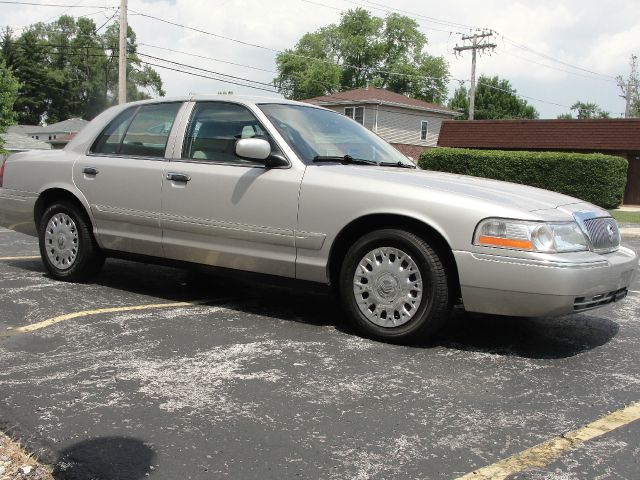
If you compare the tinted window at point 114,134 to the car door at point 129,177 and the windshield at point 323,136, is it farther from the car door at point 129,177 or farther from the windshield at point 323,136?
the windshield at point 323,136

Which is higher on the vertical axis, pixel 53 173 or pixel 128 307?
pixel 53 173

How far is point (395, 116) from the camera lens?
4566cm

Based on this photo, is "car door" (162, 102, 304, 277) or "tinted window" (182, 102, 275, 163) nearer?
"car door" (162, 102, 304, 277)

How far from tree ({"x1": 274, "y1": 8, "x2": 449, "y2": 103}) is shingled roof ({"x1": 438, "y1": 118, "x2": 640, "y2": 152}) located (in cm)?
4009

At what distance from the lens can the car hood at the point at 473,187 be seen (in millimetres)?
4402

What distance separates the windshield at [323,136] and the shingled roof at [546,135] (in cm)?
2770

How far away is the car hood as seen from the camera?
173 inches

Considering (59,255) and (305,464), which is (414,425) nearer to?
(305,464)

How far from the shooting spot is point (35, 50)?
84.4 meters

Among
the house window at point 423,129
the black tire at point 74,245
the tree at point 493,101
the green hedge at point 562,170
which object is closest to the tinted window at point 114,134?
the black tire at point 74,245

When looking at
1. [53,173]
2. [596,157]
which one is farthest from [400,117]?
[53,173]

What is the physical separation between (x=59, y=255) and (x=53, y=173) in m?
0.76

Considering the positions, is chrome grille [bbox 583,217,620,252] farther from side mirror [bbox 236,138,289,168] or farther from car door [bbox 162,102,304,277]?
side mirror [bbox 236,138,289,168]

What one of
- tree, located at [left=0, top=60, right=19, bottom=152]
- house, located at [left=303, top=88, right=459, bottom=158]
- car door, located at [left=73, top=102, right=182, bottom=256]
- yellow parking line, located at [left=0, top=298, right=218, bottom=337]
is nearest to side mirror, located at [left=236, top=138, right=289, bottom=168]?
car door, located at [left=73, top=102, right=182, bottom=256]
